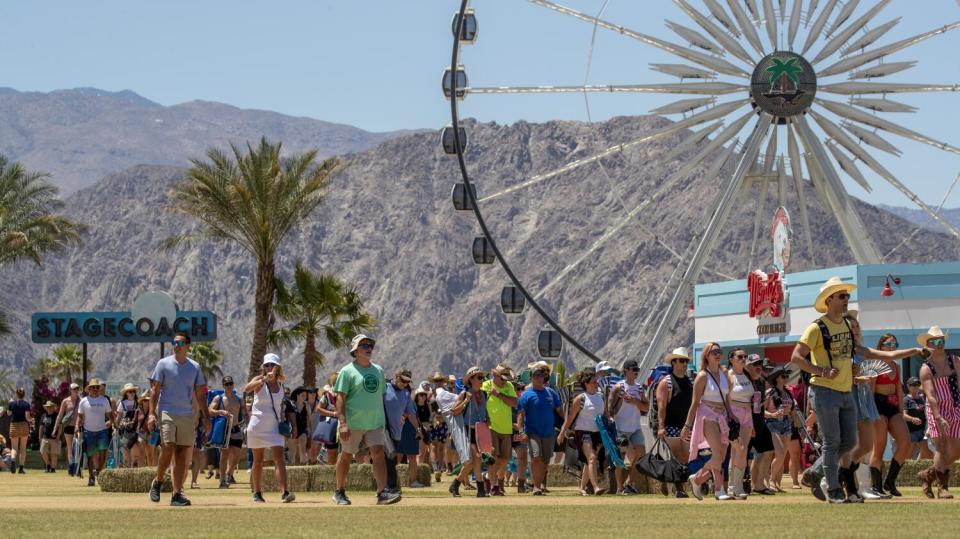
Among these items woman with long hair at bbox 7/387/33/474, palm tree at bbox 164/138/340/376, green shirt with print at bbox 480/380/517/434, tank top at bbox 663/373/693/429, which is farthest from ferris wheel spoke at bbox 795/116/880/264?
tank top at bbox 663/373/693/429

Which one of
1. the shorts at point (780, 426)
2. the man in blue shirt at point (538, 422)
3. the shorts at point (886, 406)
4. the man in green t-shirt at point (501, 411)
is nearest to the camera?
the shorts at point (886, 406)

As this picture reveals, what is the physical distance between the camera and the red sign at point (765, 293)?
4481 cm

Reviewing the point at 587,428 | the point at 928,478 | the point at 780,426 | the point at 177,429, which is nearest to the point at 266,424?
the point at 177,429

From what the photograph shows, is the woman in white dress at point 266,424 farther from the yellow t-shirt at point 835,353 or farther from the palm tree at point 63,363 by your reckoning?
the palm tree at point 63,363

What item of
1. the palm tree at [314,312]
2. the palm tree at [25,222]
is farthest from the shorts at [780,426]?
the palm tree at [25,222]

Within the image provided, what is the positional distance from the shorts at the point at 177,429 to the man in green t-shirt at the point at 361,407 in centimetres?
144

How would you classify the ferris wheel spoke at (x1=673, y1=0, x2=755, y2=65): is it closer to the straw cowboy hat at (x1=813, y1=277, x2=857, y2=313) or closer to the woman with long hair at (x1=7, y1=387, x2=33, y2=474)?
the woman with long hair at (x1=7, y1=387, x2=33, y2=474)

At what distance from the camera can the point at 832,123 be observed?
38.2 meters

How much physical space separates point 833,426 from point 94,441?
1446cm

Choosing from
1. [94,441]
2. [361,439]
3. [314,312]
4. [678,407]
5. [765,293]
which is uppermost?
[765,293]

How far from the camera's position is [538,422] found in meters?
21.5

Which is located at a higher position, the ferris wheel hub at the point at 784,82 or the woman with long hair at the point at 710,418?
the ferris wheel hub at the point at 784,82

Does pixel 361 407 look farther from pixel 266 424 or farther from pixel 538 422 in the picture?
pixel 538 422

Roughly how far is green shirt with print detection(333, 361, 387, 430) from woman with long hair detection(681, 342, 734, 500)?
3007mm
